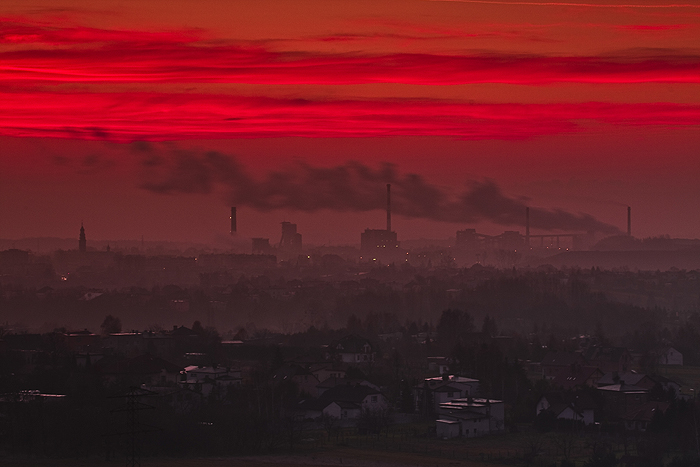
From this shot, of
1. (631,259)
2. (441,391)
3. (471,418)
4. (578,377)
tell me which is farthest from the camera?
(631,259)

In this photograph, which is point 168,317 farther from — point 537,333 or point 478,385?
point 478,385

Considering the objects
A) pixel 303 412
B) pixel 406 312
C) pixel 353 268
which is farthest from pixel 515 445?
pixel 353 268

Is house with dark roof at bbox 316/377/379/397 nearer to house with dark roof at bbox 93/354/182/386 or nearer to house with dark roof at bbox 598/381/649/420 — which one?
house with dark roof at bbox 93/354/182/386

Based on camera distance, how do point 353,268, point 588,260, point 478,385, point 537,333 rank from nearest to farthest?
1. point 478,385
2. point 537,333
3. point 353,268
4. point 588,260

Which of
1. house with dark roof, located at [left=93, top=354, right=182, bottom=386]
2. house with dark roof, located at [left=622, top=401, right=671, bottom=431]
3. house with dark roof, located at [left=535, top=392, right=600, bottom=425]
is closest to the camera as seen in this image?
house with dark roof, located at [left=622, top=401, right=671, bottom=431]

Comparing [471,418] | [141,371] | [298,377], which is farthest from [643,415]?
[141,371]

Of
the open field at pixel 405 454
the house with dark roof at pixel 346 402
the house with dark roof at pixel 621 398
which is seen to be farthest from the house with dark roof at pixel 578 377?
the open field at pixel 405 454

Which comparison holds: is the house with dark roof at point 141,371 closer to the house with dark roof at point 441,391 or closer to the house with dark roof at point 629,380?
the house with dark roof at point 441,391

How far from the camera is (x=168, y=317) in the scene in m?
87.8

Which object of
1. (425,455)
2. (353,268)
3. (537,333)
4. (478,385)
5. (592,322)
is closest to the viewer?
(425,455)

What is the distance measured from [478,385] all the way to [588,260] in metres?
155

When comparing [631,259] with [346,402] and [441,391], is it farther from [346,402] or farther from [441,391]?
[346,402]

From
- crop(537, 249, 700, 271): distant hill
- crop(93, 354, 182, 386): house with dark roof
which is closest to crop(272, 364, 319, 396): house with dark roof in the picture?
crop(93, 354, 182, 386): house with dark roof

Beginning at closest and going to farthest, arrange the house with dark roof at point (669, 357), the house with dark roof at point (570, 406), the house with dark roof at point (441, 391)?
the house with dark roof at point (570, 406), the house with dark roof at point (441, 391), the house with dark roof at point (669, 357)
